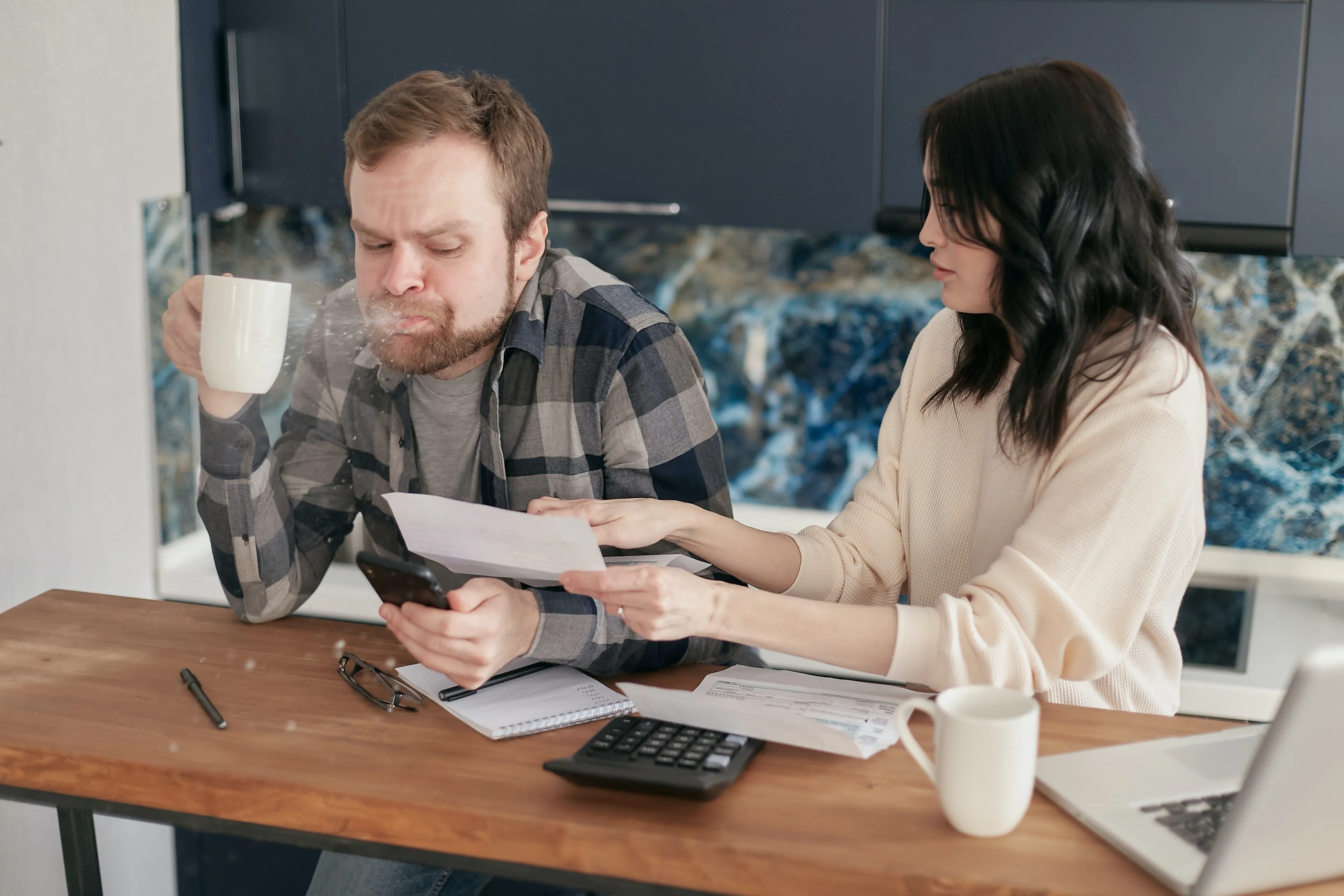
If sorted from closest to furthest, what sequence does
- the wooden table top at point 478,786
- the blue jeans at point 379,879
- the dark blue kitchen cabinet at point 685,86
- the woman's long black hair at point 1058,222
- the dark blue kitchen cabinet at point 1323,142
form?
the wooden table top at point 478,786, the woman's long black hair at point 1058,222, the blue jeans at point 379,879, the dark blue kitchen cabinet at point 1323,142, the dark blue kitchen cabinet at point 685,86

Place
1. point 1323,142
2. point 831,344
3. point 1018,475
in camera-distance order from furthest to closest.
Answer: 1. point 831,344
2. point 1323,142
3. point 1018,475

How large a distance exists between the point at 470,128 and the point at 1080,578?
2.99ft

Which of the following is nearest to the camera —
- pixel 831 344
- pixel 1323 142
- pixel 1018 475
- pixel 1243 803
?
pixel 1243 803

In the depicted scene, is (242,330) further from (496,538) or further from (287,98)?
(287,98)

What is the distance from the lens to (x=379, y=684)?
1246mm

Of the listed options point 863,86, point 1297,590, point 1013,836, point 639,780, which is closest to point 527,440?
point 639,780

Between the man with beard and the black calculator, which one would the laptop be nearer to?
the black calculator

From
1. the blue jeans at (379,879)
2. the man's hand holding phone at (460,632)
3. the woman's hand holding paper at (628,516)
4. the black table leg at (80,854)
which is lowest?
the blue jeans at (379,879)

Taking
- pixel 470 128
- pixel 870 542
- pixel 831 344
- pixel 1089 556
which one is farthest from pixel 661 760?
pixel 831 344

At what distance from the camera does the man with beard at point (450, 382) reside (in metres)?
1.48

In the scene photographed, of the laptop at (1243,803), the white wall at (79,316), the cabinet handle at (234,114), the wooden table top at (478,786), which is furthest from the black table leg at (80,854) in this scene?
the cabinet handle at (234,114)

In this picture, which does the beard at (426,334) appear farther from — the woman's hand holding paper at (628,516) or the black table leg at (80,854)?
the black table leg at (80,854)

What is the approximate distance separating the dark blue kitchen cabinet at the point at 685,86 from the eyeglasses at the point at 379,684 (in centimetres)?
119

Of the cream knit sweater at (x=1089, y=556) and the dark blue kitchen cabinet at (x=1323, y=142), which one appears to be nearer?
the cream knit sweater at (x=1089, y=556)
